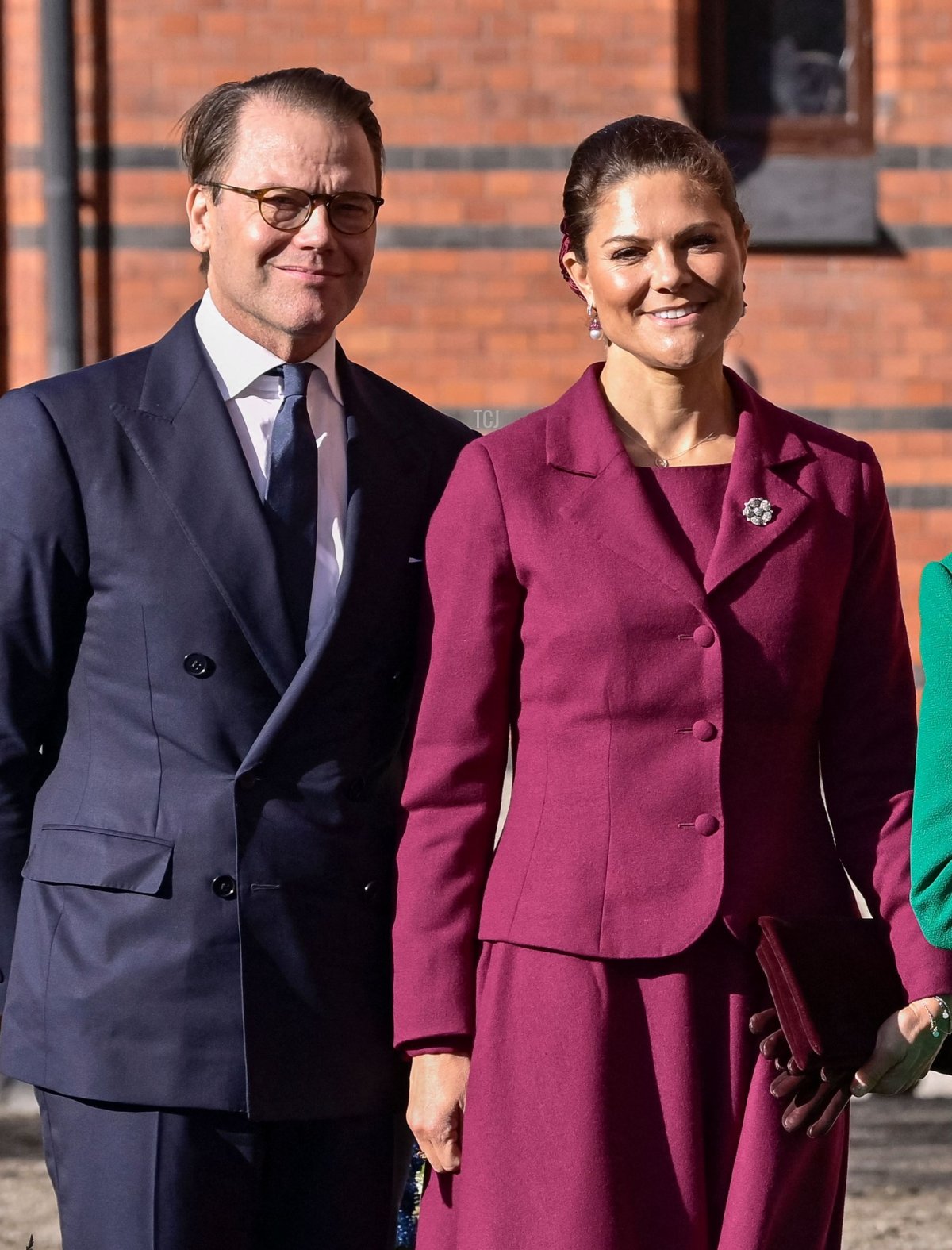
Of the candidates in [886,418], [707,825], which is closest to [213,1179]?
[707,825]

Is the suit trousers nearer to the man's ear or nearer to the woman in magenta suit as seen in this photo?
the woman in magenta suit

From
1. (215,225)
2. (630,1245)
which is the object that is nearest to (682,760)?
(630,1245)

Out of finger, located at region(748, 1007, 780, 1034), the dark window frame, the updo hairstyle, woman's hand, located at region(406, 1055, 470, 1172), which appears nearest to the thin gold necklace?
the updo hairstyle

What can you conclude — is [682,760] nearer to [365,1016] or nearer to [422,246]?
[365,1016]

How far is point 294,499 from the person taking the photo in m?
2.59

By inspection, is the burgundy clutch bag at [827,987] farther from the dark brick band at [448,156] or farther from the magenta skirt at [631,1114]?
the dark brick band at [448,156]

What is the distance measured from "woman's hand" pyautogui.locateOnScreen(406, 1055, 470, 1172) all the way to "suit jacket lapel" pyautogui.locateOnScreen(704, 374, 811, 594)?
0.72 meters

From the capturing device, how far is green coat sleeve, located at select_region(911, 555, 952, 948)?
2.11 m

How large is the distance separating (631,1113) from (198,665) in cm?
82

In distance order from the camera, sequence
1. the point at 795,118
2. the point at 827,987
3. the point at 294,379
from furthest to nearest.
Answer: the point at 795,118 < the point at 294,379 < the point at 827,987

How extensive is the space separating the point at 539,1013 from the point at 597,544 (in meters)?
0.62

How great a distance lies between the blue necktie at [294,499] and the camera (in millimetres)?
2549

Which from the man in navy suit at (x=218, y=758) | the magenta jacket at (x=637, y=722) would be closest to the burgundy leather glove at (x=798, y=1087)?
the magenta jacket at (x=637, y=722)

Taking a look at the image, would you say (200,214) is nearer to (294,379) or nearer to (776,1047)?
(294,379)
